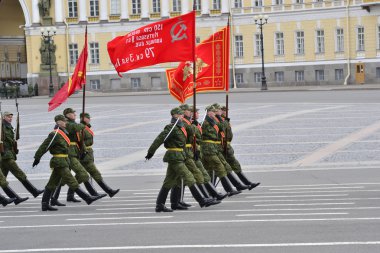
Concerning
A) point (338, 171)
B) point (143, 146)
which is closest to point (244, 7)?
point (143, 146)

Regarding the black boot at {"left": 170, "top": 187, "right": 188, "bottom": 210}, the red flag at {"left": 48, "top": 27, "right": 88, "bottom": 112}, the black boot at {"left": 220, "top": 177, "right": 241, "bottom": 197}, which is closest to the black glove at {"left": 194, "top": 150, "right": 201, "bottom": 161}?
the black boot at {"left": 170, "top": 187, "right": 188, "bottom": 210}

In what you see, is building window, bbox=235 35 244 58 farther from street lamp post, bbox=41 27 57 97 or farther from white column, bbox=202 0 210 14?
street lamp post, bbox=41 27 57 97

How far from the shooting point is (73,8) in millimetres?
75125

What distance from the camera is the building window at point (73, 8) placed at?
2950 inches

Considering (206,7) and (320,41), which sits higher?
(206,7)

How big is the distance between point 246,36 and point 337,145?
45.7 meters

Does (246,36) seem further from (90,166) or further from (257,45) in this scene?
(90,166)

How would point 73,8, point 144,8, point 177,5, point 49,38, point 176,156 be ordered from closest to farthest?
point 176,156 → point 49,38 → point 177,5 → point 144,8 → point 73,8

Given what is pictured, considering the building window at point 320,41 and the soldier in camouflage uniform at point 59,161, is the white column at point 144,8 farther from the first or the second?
the soldier in camouflage uniform at point 59,161

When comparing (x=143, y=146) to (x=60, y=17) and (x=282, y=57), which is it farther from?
(x=60, y=17)

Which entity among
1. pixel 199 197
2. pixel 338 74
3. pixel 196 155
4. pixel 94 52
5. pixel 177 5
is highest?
pixel 177 5

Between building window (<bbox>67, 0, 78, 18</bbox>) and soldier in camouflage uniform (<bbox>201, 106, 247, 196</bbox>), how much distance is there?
58.0 metres

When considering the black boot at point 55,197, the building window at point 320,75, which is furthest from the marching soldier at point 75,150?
the building window at point 320,75

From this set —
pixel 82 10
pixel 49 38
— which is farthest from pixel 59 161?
pixel 82 10
